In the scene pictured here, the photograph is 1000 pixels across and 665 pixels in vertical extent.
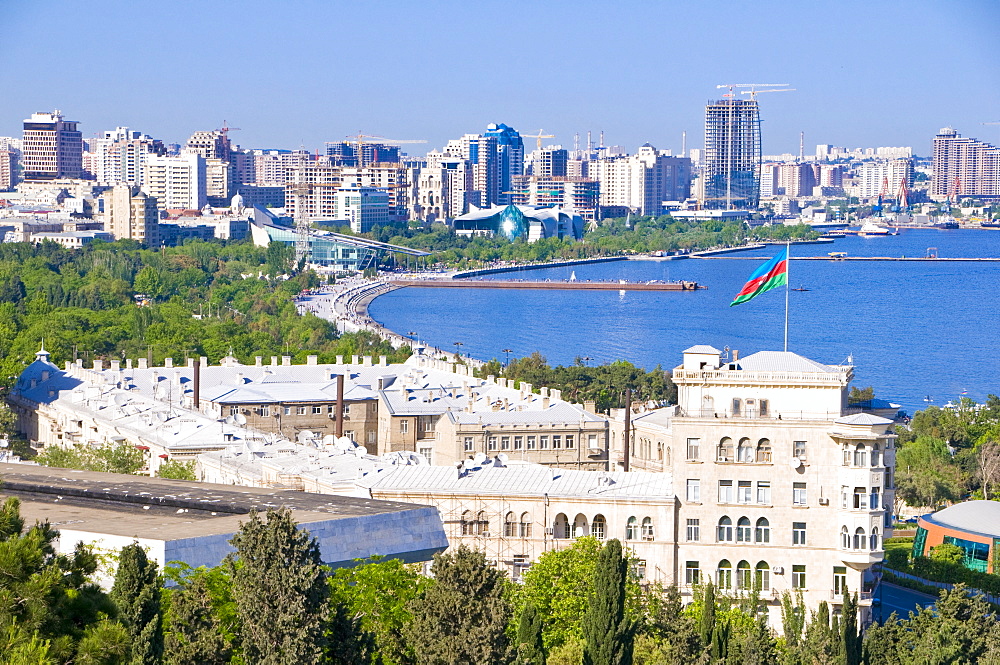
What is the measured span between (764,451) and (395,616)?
5340 millimetres

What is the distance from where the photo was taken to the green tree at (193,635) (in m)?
11.6

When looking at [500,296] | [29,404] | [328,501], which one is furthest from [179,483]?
[500,296]

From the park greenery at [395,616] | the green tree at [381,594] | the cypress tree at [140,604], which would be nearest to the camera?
the park greenery at [395,616]

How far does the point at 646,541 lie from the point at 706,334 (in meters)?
47.4

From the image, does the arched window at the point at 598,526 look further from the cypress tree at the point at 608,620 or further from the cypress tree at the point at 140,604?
the cypress tree at the point at 140,604

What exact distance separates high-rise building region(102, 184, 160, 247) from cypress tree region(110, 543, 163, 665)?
323 ft

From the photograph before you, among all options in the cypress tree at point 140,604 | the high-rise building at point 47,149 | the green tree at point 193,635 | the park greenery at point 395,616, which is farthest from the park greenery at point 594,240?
the green tree at point 193,635

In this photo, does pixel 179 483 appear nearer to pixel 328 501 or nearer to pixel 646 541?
pixel 328 501

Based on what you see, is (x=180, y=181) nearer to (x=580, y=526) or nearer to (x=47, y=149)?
(x=47, y=149)

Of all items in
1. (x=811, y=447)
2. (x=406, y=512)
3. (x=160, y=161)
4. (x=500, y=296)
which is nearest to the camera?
(x=406, y=512)

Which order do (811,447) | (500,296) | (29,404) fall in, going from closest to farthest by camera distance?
(811,447), (29,404), (500,296)

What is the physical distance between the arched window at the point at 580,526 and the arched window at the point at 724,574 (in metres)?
1.32

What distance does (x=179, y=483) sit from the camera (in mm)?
18594

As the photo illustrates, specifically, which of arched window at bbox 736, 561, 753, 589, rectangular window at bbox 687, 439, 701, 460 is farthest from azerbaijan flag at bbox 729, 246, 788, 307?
arched window at bbox 736, 561, 753, 589
